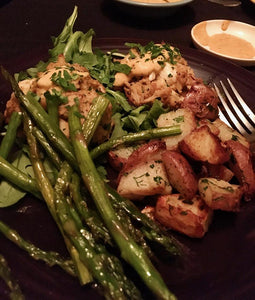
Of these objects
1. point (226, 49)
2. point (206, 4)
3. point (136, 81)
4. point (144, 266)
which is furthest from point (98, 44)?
point (206, 4)

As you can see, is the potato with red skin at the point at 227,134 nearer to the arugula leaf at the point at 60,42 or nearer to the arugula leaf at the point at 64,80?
the arugula leaf at the point at 64,80

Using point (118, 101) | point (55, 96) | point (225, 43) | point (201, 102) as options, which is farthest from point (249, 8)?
point (55, 96)

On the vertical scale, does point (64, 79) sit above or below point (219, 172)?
above

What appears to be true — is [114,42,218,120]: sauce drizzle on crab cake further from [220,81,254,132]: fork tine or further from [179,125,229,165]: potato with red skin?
[179,125,229,165]: potato with red skin

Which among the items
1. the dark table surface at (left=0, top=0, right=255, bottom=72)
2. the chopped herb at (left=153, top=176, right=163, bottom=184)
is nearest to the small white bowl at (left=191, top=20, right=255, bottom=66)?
the dark table surface at (left=0, top=0, right=255, bottom=72)

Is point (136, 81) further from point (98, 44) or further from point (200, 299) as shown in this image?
point (200, 299)

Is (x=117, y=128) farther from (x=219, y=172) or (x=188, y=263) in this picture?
(x=188, y=263)

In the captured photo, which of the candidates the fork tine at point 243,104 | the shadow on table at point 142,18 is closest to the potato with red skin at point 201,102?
the fork tine at point 243,104
